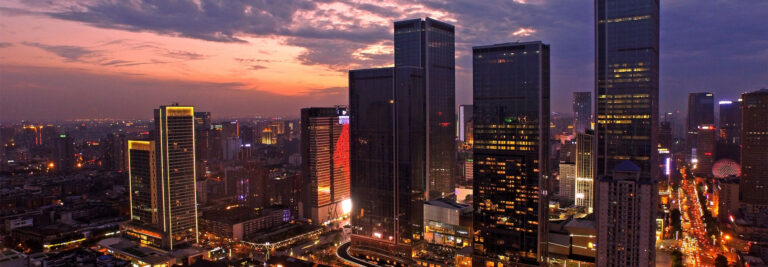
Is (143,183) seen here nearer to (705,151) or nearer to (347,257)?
(347,257)

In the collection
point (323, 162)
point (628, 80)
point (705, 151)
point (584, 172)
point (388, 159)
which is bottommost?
point (584, 172)

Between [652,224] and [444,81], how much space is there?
3277 centimetres

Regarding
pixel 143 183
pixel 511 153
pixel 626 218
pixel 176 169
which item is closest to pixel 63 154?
pixel 143 183

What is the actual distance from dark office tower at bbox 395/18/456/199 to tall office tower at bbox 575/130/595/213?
21.5 metres

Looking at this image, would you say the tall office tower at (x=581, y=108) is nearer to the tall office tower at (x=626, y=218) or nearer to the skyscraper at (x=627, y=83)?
the skyscraper at (x=627, y=83)

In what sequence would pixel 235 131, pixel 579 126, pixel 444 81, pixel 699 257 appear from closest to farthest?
1. pixel 699 257
2. pixel 444 81
3. pixel 579 126
4. pixel 235 131

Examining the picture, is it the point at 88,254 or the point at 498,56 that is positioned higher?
the point at 498,56

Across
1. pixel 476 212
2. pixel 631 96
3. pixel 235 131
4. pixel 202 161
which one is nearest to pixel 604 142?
pixel 631 96

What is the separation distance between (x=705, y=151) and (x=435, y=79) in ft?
223

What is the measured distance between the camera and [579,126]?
105312 mm

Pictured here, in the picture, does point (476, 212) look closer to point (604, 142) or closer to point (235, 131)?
point (604, 142)

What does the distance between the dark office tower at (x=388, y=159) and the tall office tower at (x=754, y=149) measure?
50.5 m

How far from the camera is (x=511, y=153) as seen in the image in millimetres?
41344

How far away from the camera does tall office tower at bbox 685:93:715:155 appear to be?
333 feet
